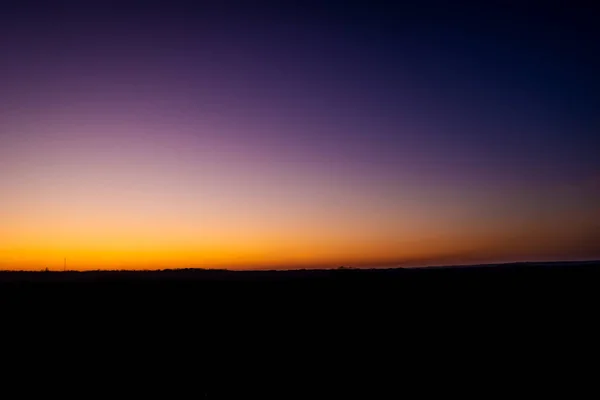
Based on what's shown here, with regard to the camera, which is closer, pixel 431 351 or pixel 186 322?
pixel 431 351

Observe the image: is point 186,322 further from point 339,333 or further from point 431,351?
point 431,351

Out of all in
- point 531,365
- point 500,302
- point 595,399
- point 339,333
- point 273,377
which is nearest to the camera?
point 595,399

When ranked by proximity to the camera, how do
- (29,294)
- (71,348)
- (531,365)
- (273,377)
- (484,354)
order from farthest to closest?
(29,294)
(71,348)
(484,354)
(531,365)
(273,377)

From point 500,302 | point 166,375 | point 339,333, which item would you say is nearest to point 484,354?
point 339,333

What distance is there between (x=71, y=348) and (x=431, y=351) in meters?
13.1

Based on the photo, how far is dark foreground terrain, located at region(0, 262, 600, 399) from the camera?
12664 millimetres

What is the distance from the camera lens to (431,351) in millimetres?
15508

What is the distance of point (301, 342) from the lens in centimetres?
1672

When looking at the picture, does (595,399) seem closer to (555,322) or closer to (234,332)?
(555,322)

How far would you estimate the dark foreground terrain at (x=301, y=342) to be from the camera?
41.5ft

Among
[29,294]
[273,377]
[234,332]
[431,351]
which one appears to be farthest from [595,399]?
[29,294]

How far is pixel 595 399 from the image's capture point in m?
11.0

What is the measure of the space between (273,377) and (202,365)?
2581 mm

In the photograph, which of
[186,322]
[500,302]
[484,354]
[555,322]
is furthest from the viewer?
[500,302]
